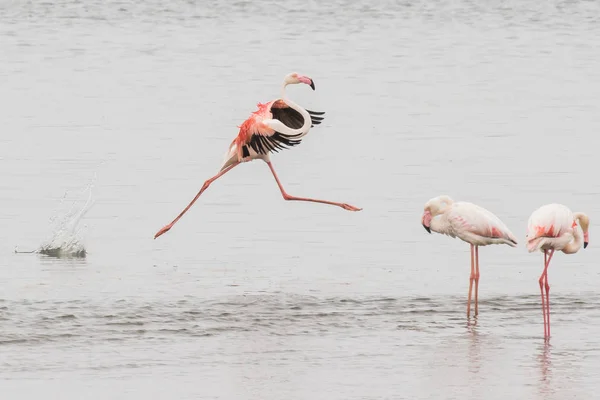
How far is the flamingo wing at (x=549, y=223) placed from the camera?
9875 mm

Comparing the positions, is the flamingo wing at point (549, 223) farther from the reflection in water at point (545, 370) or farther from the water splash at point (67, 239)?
the water splash at point (67, 239)

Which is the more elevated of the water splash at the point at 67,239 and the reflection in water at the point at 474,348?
the water splash at the point at 67,239

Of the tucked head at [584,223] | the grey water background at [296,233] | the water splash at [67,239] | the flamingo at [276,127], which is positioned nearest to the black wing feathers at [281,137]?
the flamingo at [276,127]

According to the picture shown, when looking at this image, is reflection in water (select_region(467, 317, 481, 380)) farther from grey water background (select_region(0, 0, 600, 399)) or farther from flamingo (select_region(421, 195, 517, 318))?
flamingo (select_region(421, 195, 517, 318))

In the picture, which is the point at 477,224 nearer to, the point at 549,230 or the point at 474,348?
the point at 549,230

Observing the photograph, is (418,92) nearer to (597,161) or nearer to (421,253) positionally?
(597,161)

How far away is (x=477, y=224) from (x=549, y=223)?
0.62m

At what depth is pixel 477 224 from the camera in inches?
407

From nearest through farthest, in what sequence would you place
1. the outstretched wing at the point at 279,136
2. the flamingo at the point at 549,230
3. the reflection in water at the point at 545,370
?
the reflection in water at the point at 545,370 < the flamingo at the point at 549,230 < the outstretched wing at the point at 279,136

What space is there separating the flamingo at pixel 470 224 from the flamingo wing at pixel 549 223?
0.40m

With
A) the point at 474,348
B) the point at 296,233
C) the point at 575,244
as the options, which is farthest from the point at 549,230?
the point at 296,233

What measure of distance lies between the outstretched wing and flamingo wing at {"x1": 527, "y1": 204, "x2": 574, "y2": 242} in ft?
10.1

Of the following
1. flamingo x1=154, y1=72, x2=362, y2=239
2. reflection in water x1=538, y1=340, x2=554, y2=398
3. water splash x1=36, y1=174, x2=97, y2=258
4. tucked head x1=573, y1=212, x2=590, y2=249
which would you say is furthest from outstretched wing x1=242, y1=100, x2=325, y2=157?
reflection in water x1=538, y1=340, x2=554, y2=398

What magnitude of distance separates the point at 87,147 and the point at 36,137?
3.35 feet
